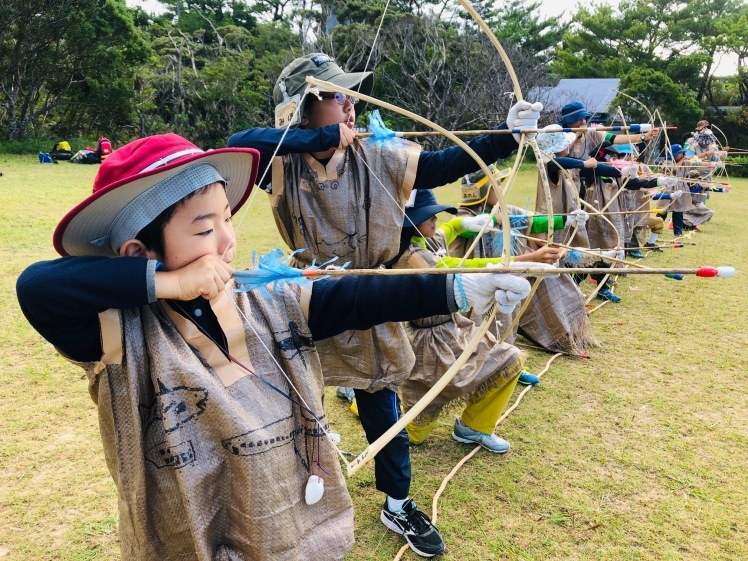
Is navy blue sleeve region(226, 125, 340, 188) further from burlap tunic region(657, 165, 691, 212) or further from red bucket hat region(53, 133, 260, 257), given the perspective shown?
burlap tunic region(657, 165, 691, 212)

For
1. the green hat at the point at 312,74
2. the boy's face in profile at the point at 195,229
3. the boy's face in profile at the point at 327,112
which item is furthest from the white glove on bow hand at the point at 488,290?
the green hat at the point at 312,74

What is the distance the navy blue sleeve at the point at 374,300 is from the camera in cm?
137

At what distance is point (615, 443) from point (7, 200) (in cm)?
934

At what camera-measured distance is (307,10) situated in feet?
69.2

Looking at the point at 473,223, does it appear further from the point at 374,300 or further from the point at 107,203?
the point at 107,203

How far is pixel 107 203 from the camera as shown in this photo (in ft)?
3.80

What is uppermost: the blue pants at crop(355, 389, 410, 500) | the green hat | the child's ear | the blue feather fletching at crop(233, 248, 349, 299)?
the green hat

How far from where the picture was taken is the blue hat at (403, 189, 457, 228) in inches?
104

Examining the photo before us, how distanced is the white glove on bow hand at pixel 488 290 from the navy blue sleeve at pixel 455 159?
2.90ft

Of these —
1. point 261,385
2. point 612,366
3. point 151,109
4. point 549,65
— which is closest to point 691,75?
point 549,65

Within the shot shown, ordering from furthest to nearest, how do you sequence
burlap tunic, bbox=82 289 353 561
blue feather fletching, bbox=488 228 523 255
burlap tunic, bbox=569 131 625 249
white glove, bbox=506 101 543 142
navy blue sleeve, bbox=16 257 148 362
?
1. burlap tunic, bbox=569 131 625 249
2. blue feather fletching, bbox=488 228 523 255
3. white glove, bbox=506 101 543 142
4. burlap tunic, bbox=82 289 353 561
5. navy blue sleeve, bbox=16 257 148 362

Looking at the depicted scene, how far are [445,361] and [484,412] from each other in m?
0.39

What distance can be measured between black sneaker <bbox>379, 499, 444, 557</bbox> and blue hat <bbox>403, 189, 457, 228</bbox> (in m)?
1.25

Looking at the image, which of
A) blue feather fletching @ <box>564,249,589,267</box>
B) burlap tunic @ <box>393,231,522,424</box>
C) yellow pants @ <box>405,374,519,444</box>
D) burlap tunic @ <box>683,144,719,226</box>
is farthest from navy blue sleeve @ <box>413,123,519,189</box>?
burlap tunic @ <box>683,144,719,226</box>
